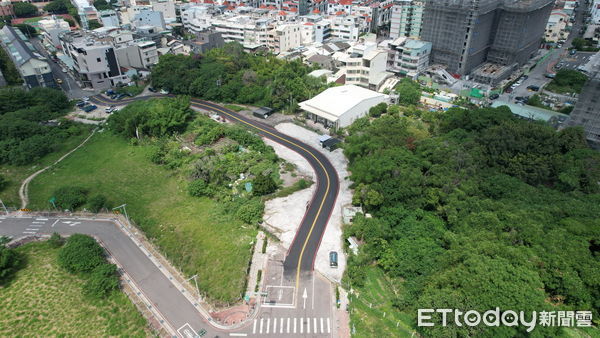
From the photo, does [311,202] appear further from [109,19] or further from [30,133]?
[109,19]

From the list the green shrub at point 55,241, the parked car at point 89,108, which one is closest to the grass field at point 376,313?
the green shrub at point 55,241

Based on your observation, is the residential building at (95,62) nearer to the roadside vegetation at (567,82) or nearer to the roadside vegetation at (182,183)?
the roadside vegetation at (182,183)

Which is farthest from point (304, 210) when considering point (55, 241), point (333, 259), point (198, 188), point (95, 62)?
point (95, 62)

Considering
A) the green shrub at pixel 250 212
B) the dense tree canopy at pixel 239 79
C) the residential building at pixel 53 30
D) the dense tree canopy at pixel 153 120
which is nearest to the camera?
the green shrub at pixel 250 212

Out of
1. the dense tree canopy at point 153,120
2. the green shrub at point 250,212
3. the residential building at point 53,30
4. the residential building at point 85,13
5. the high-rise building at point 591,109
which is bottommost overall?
the green shrub at point 250,212

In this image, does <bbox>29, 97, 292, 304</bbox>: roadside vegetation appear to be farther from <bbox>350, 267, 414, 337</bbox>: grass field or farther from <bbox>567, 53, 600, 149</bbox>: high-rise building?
<bbox>567, 53, 600, 149</bbox>: high-rise building

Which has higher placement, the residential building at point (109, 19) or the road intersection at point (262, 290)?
the residential building at point (109, 19)

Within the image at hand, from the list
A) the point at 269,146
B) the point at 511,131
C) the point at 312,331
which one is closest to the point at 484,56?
the point at 511,131
